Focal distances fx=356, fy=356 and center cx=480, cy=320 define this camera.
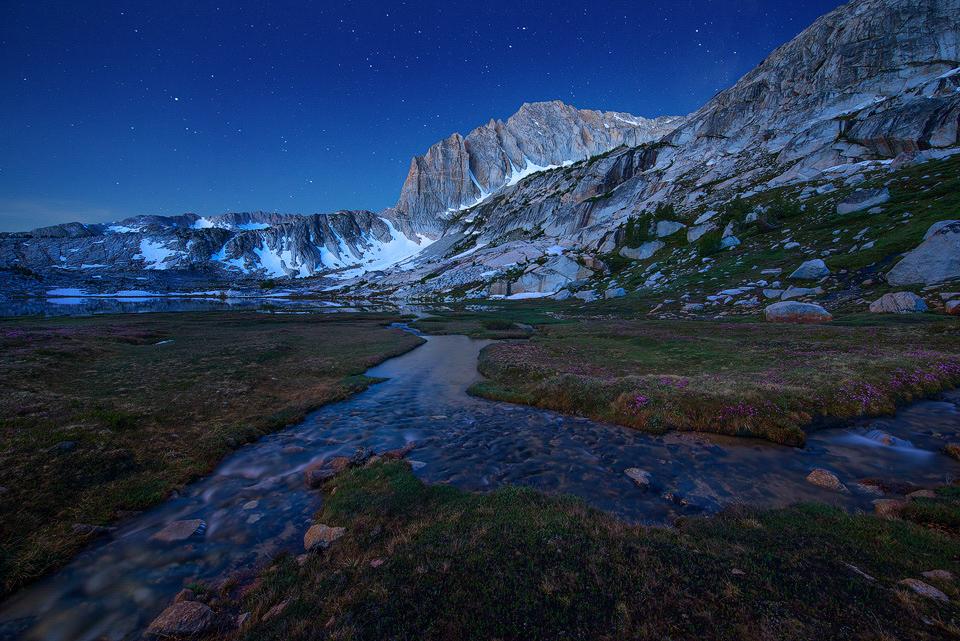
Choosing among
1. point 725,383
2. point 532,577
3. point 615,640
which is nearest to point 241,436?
point 532,577

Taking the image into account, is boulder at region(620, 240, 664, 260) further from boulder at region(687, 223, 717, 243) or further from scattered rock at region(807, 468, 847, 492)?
scattered rock at region(807, 468, 847, 492)

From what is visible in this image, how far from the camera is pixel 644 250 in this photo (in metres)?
124

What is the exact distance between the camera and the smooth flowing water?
28.3 feet

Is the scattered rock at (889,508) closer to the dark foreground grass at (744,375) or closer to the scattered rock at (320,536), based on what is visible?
the dark foreground grass at (744,375)

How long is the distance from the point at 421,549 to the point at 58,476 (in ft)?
45.4

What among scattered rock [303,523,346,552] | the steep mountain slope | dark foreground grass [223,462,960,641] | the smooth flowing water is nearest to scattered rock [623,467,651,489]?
the smooth flowing water

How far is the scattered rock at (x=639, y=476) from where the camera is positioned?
12.7 m

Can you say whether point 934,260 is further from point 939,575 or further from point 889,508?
point 939,575

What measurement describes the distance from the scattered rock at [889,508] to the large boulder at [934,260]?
54806 mm

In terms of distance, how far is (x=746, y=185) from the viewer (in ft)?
409

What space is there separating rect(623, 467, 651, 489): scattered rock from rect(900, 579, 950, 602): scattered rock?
21.4 ft

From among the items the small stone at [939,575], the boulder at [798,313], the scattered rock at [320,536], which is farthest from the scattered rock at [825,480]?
the boulder at [798,313]

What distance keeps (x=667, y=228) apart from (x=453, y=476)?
13546cm

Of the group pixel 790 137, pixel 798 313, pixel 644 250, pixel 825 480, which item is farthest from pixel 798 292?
pixel 790 137
